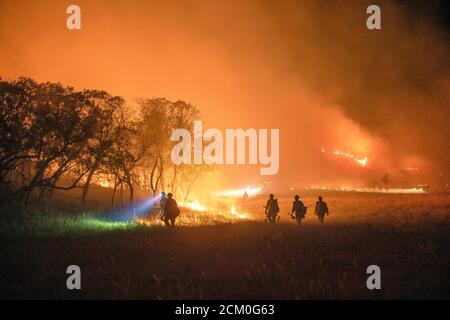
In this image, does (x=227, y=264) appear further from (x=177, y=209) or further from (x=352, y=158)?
(x=352, y=158)

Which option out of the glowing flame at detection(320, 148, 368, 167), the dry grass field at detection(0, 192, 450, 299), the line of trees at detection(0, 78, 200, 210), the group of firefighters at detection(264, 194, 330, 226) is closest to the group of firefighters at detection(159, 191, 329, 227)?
the group of firefighters at detection(264, 194, 330, 226)

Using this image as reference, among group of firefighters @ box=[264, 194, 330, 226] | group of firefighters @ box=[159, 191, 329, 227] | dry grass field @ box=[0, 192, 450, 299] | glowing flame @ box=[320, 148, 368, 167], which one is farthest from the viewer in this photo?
glowing flame @ box=[320, 148, 368, 167]

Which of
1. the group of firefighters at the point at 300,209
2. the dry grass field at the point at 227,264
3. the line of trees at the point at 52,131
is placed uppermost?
the line of trees at the point at 52,131

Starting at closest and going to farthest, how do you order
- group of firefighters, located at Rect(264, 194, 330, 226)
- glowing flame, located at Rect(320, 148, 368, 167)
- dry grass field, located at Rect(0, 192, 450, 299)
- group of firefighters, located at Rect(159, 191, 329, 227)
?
dry grass field, located at Rect(0, 192, 450, 299) → group of firefighters, located at Rect(159, 191, 329, 227) → group of firefighters, located at Rect(264, 194, 330, 226) → glowing flame, located at Rect(320, 148, 368, 167)

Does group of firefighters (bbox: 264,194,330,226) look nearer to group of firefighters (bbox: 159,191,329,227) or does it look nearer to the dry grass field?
group of firefighters (bbox: 159,191,329,227)

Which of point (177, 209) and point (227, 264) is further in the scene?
point (177, 209)

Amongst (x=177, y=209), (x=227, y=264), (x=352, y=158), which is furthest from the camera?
(x=352, y=158)

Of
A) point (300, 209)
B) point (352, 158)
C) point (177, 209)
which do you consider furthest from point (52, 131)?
point (352, 158)

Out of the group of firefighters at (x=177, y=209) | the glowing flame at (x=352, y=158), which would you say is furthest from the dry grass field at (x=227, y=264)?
the glowing flame at (x=352, y=158)

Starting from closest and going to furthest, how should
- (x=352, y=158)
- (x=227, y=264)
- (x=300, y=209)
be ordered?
(x=227, y=264), (x=300, y=209), (x=352, y=158)

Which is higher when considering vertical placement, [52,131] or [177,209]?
[52,131]

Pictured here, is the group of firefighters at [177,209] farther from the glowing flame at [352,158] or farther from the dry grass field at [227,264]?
the glowing flame at [352,158]
